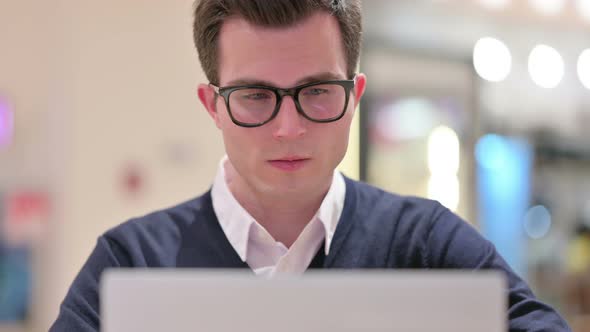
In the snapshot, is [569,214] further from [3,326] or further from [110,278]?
[110,278]

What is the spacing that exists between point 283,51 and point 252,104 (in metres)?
0.09

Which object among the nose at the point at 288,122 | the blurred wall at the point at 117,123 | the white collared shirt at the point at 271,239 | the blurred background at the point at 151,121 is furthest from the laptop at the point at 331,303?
the blurred wall at the point at 117,123

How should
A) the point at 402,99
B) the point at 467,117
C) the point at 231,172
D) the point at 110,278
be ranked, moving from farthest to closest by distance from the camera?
the point at 467,117 → the point at 402,99 → the point at 231,172 → the point at 110,278

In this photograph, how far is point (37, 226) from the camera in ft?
13.3

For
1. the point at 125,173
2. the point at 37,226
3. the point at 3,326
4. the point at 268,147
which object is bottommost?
the point at 3,326

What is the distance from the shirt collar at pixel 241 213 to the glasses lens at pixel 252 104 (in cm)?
20

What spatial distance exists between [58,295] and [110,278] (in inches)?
137

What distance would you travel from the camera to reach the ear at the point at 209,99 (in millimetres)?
1338

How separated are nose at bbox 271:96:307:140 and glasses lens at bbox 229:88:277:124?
0.8 inches

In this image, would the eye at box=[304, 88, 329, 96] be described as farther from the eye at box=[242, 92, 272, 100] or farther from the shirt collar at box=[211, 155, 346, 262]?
the shirt collar at box=[211, 155, 346, 262]

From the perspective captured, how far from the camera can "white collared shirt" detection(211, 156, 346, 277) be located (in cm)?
132

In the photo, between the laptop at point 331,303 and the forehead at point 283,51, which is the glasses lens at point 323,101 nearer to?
the forehead at point 283,51

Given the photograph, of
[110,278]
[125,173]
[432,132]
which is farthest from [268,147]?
[432,132]

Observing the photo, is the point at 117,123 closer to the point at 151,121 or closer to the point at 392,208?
the point at 151,121
